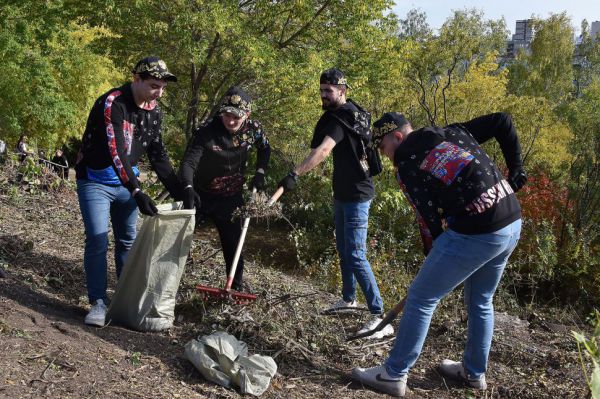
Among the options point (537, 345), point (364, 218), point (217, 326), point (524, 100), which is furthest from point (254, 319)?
point (524, 100)

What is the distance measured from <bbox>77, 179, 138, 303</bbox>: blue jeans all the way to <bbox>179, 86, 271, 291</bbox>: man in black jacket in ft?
1.43

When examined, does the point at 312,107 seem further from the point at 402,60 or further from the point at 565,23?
the point at 565,23

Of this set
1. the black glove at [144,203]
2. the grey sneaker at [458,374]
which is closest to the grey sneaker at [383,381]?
the grey sneaker at [458,374]

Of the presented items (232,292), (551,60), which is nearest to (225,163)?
(232,292)

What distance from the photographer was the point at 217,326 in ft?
12.5

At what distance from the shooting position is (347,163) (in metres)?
4.25

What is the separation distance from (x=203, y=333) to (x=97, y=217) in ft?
3.12

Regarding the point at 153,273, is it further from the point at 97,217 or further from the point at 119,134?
the point at 119,134

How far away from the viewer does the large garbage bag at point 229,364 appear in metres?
3.19

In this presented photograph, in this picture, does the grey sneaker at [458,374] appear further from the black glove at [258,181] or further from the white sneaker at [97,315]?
the white sneaker at [97,315]

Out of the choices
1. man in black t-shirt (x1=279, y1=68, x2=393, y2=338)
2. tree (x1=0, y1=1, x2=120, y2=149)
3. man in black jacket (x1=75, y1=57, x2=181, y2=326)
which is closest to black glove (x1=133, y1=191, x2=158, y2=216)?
man in black jacket (x1=75, y1=57, x2=181, y2=326)

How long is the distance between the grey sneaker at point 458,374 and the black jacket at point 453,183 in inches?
35.9

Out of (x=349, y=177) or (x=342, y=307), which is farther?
(x=342, y=307)

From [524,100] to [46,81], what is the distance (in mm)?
10858
